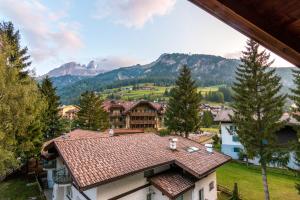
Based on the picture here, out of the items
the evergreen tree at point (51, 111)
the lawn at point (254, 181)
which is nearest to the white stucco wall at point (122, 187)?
the lawn at point (254, 181)

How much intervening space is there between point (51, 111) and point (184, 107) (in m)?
22.9

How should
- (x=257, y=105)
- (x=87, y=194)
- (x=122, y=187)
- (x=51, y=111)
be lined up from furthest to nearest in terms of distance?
(x=51, y=111), (x=257, y=105), (x=122, y=187), (x=87, y=194)

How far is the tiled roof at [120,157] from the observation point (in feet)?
40.6

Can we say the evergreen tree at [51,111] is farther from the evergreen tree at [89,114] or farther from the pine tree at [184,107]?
the pine tree at [184,107]

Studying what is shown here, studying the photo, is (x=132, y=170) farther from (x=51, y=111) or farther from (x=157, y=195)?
(x=51, y=111)

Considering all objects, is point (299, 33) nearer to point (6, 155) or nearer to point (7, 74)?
point (6, 155)

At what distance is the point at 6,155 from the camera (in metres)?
17.3

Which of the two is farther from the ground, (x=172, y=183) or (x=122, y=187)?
(x=122, y=187)

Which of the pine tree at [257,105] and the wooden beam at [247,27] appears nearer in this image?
the wooden beam at [247,27]

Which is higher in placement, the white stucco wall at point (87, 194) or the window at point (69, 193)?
the white stucco wall at point (87, 194)

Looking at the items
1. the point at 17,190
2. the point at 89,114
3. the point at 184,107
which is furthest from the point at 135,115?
the point at 17,190

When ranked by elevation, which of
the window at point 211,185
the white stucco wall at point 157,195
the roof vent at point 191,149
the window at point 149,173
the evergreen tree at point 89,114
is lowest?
the window at point 211,185

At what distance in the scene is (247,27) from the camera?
6.59ft

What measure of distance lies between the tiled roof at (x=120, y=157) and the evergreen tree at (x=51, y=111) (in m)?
20.8
